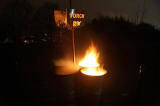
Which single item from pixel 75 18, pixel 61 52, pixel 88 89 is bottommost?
pixel 88 89

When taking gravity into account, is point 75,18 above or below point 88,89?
above

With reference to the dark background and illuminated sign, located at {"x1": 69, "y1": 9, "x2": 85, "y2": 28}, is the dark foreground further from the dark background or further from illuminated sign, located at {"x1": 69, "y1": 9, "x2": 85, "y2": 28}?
illuminated sign, located at {"x1": 69, "y1": 9, "x2": 85, "y2": 28}

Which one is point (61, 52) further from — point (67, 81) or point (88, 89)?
point (88, 89)

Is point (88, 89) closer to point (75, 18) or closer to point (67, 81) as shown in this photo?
point (67, 81)

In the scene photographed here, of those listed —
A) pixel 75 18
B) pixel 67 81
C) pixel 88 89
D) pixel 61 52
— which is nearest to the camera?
pixel 88 89

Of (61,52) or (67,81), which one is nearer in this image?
(67,81)

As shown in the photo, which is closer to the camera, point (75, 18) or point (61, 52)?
point (75, 18)

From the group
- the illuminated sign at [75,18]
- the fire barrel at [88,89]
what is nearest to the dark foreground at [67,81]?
the fire barrel at [88,89]

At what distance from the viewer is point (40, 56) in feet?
12.2

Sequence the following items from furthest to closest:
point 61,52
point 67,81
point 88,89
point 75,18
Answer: point 61,52 → point 75,18 → point 67,81 → point 88,89

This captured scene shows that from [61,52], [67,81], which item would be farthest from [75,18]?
[67,81]

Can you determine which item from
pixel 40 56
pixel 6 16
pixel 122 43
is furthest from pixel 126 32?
pixel 6 16

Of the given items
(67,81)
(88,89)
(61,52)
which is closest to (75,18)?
(61,52)

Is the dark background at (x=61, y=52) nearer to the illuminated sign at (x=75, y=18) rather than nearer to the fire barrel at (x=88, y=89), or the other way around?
the fire barrel at (x=88, y=89)
